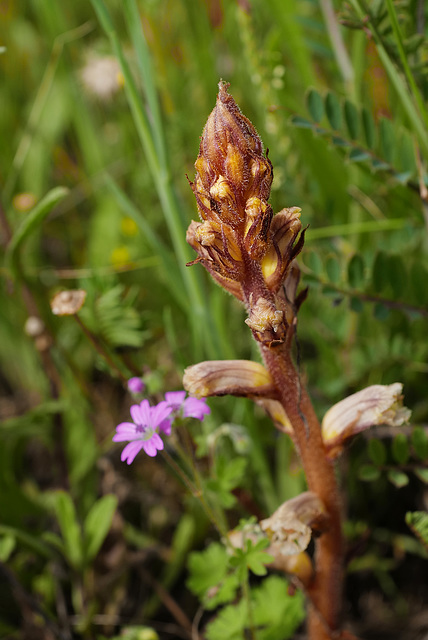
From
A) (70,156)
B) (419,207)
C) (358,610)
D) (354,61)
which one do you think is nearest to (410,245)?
(419,207)

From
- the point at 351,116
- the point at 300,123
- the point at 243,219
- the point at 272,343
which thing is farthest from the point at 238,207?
the point at 351,116

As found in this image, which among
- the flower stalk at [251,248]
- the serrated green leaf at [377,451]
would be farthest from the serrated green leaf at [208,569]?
the flower stalk at [251,248]

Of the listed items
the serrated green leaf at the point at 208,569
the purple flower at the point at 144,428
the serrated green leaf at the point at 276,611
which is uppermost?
the purple flower at the point at 144,428

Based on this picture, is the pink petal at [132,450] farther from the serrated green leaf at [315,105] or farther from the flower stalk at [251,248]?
the serrated green leaf at [315,105]

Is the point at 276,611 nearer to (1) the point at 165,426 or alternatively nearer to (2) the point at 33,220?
(1) the point at 165,426

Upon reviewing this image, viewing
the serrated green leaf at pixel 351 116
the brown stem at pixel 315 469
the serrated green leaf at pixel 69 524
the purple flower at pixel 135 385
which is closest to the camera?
the brown stem at pixel 315 469

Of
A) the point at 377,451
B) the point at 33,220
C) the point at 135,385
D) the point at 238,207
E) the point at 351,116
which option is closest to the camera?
the point at 238,207

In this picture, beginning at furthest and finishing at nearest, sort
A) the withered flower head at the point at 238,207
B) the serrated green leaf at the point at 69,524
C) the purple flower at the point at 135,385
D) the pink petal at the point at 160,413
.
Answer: the serrated green leaf at the point at 69,524 → the purple flower at the point at 135,385 → the pink petal at the point at 160,413 → the withered flower head at the point at 238,207

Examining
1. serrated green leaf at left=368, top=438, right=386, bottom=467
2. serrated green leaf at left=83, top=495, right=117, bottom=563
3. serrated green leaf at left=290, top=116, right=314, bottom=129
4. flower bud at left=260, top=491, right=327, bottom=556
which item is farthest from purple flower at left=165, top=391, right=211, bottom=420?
serrated green leaf at left=290, top=116, right=314, bottom=129

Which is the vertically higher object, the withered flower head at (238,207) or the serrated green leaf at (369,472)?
the withered flower head at (238,207)
